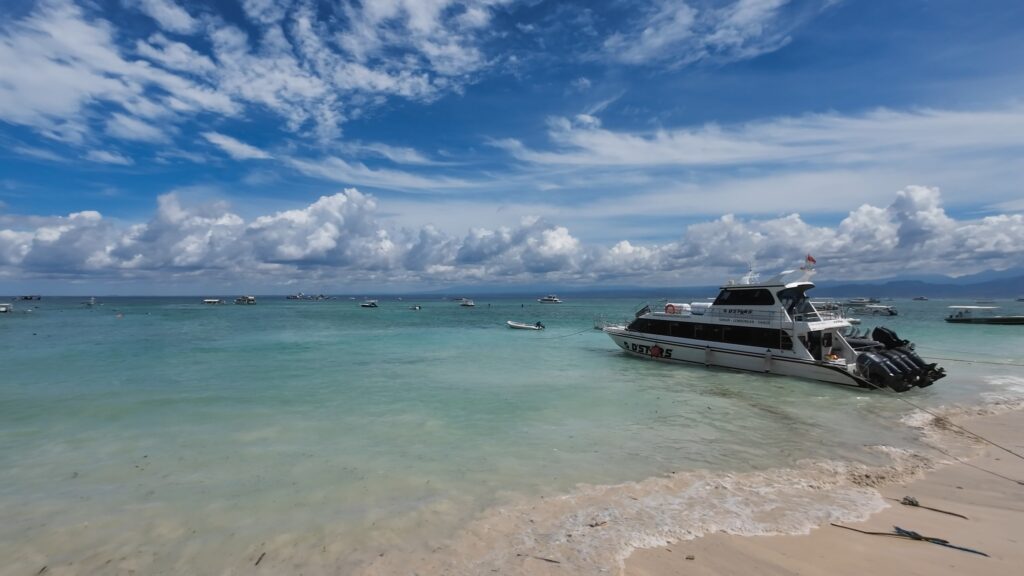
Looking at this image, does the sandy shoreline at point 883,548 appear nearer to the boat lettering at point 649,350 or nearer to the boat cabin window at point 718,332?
the boat cabin window at point 718,332

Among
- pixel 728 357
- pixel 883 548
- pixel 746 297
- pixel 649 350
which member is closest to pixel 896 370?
pixel 746 297

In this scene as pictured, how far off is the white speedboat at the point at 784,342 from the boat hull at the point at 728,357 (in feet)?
0.13

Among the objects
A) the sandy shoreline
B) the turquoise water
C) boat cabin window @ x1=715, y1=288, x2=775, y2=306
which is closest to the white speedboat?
boat cabin window @ x1=715, y1=288, x2=775, y2=306

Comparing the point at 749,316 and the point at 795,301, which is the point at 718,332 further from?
the point at 795,301

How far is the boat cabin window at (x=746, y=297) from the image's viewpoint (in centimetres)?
2528

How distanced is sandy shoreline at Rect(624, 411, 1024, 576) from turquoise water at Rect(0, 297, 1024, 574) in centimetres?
300

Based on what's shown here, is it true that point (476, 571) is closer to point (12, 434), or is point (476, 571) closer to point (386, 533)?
point (386, 533)

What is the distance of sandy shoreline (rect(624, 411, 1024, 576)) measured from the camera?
22.5 ft

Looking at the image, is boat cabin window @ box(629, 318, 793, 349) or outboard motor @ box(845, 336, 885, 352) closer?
boat cabin window @ box(629, 318, 793, 349)

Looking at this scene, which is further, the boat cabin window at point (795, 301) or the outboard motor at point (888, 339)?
the outboard motor at point (888, 339)

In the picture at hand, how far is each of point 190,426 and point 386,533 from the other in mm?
10826

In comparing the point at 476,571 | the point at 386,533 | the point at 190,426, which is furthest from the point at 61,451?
the point at 476,571

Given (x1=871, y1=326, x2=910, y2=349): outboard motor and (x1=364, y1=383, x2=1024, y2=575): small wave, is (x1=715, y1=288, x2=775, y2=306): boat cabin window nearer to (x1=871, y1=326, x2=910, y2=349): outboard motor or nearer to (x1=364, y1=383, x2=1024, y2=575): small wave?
(x1=871, y1=326, x2=910, y2=349): outboard motor

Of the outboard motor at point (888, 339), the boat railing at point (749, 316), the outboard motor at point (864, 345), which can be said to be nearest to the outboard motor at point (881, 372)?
the outboard motor at point (864, 345)
